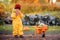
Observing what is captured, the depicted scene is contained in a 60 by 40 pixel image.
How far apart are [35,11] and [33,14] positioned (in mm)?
34

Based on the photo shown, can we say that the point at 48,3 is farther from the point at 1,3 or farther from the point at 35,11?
the point at 1,3

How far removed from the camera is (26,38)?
5.50 ft

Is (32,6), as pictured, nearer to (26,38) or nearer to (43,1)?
(43,1)

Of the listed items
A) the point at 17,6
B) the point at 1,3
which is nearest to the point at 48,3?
the point at 17,6

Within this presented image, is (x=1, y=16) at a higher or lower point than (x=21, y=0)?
lower

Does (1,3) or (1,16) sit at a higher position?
(1,3)

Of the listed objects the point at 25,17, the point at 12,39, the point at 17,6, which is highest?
the point at 17,6

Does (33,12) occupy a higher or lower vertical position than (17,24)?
higher

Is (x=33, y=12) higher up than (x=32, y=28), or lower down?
higher up

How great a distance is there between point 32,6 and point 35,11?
55 millimetres

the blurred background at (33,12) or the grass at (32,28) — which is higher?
the blurred background at (33,12)

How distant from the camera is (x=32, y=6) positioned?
5.59 ft

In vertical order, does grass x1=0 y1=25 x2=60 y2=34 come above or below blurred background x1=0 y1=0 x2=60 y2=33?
below

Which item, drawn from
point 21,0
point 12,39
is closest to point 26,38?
point 12,39
